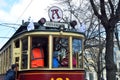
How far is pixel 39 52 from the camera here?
43.1 feet

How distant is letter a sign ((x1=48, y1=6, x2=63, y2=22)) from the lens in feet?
45.9

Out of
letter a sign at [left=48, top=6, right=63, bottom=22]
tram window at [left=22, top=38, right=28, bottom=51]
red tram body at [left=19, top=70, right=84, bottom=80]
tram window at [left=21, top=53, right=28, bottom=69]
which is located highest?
letter a sign at [left=48, top=6, right=63, bottom=22]

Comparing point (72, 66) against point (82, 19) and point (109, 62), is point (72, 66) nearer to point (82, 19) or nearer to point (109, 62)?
point (109, 62)

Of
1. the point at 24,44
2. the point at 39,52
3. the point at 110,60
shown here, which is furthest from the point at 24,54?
the point at 110,60

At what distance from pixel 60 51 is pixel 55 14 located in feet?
4.78

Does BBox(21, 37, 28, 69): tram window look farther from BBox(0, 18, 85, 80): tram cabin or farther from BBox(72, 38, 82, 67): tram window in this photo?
BBox(72, 38, 82, 67): tram window

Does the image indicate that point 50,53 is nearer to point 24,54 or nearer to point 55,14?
point 24,54

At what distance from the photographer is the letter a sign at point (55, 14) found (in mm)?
13984

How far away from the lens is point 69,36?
1348cm

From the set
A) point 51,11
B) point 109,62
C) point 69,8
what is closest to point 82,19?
point 69,8

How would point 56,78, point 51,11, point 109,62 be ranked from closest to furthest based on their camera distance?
point 56,78, point 51,11, point 109,62

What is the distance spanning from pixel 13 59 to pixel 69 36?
84.7 inches

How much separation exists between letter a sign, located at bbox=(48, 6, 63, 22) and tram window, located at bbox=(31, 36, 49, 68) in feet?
3.41

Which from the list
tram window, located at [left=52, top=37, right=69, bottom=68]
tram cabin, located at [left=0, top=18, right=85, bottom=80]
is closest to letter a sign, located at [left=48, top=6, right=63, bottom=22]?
tram cabin, located at [left=0, top=18, right=85, bottom=80]
